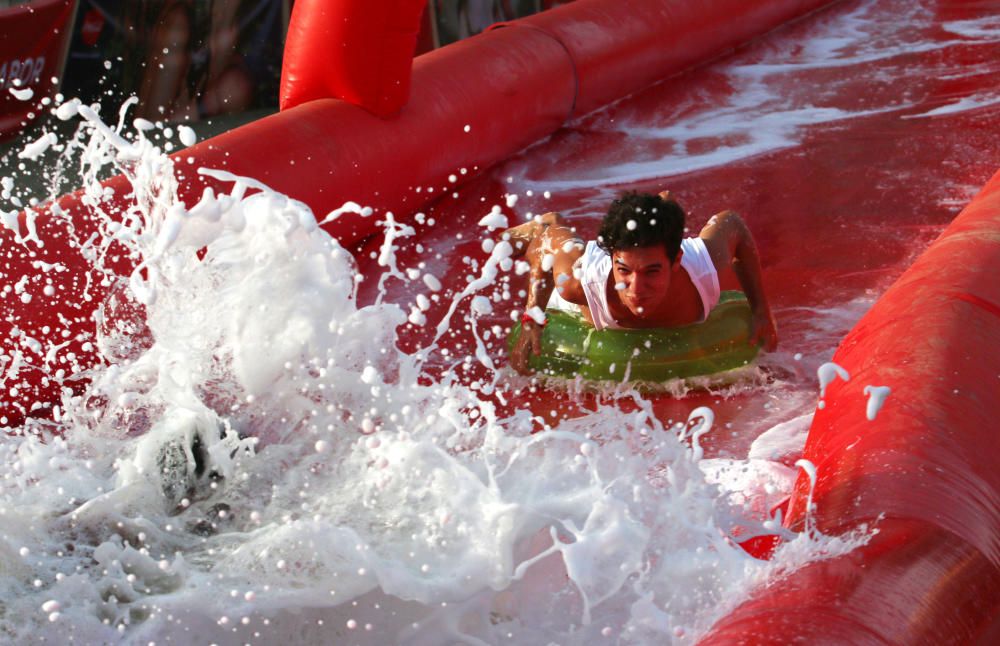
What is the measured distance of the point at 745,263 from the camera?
10.2 feet

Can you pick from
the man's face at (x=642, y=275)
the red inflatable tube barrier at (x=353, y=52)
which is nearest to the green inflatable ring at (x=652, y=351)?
the man's face at (x=642, y=275)

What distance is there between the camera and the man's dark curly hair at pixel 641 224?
2.75m

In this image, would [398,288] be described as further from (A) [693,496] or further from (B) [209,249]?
(A) [693,496]

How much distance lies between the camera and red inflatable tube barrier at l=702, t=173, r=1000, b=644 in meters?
1.69

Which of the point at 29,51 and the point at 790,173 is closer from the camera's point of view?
the point at 790,173

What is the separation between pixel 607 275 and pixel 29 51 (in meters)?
3.96

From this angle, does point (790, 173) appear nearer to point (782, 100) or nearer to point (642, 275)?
point (782, 100)

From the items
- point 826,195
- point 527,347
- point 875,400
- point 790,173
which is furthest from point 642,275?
point 790,173

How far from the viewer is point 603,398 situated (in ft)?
9.85

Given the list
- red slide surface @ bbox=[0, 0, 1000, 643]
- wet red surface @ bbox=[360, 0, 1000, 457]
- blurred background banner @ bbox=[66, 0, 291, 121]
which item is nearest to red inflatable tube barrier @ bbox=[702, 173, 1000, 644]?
red slide surface @ bbox=[0, 0, 1000, 643]

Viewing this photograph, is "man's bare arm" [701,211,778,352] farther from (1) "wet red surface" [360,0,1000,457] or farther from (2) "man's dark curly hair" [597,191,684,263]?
(2) "man's dark curly hair" [597,191,684,263]

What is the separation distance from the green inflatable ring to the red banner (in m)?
3.62

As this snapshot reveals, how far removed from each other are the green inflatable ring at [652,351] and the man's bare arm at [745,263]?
37mm

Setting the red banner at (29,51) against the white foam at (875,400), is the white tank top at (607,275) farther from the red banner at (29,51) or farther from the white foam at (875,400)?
the red banner at (29,51)
